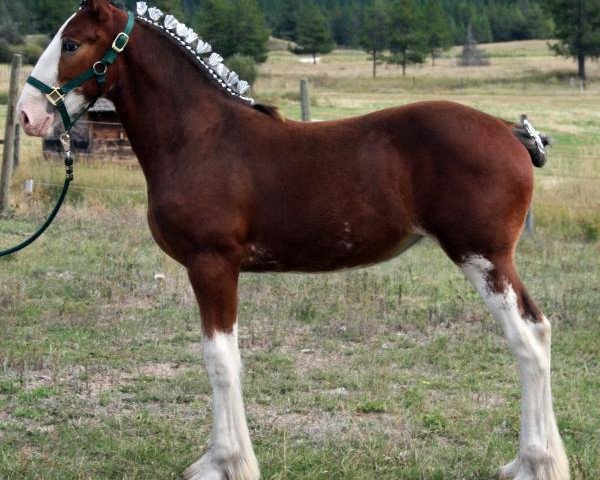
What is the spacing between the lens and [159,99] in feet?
16.6

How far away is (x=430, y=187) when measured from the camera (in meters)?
4.78

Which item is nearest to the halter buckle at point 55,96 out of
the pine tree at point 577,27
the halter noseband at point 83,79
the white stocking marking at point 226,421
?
the halter noseband at point 83,79

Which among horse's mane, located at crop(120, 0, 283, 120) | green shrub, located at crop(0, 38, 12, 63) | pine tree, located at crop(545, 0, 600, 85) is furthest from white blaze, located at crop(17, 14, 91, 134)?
pine tree, located at crop(545, 0, 600, 85)

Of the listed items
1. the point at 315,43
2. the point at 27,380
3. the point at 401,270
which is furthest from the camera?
the point at 315,43

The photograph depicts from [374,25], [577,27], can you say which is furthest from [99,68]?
[374,25]

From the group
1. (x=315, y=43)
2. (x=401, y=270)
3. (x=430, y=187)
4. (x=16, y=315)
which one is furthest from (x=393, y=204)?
(x=315, y=43)

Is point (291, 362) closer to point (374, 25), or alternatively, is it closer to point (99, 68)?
point (99, 68)

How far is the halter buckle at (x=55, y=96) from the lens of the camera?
15.9 feet

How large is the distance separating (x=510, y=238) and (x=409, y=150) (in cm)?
63

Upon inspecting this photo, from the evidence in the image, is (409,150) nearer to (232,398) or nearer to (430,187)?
(430,187)

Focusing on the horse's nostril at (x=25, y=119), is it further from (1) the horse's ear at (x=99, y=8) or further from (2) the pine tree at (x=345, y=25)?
(2) the pine tree at (x=345, y=25)

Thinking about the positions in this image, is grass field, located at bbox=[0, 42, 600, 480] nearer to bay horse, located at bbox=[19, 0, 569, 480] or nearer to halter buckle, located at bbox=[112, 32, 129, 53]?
bay horse, located at bbox=[19, 0, 569, 480]

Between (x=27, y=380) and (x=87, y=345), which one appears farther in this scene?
(x=87, y=345)

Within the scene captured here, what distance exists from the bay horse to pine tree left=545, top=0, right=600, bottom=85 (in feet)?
196
